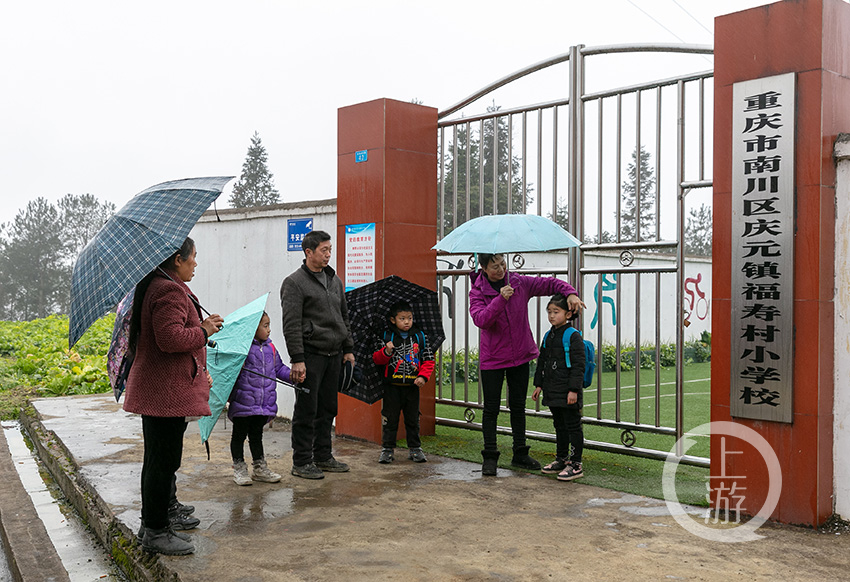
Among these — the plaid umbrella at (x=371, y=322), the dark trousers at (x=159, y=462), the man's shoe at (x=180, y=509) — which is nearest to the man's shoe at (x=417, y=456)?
the plaid umbrella at (x=371, y=322)

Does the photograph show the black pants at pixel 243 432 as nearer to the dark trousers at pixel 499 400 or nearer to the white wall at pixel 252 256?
the dark trousers at pixel 499 400

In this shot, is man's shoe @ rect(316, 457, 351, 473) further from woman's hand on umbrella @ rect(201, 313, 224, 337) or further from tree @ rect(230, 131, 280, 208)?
tree @ rect(230, 131, 280, 208)

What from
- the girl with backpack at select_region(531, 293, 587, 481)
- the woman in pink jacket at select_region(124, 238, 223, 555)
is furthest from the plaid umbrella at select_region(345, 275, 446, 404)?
the woman in pink jacket at select_region(124, 238, 223, 555)

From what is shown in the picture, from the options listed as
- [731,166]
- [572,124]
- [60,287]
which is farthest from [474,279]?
[60,287]

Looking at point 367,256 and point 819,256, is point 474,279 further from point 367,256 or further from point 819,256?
point 819,256

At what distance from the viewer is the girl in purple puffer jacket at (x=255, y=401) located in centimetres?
546

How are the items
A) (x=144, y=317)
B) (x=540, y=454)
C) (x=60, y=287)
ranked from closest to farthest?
(x=144, y=317) < (x=540, y=454) < (x=60, y=287)

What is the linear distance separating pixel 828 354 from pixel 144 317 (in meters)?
3.87

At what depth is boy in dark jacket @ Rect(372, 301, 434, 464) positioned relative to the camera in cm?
638

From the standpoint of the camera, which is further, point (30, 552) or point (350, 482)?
point (350, 482)

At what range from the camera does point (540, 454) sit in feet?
22.2

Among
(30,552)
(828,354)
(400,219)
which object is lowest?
(30,552)

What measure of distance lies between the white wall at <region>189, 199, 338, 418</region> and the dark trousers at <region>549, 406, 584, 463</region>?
115 inches

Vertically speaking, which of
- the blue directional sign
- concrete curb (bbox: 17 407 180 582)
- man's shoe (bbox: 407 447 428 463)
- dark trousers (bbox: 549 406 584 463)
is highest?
the blue directional sign
